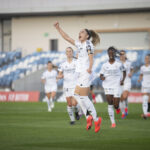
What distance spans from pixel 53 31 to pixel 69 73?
2628 centimetres

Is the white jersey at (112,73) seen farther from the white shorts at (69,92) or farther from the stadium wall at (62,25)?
the stadium wall at (62,25)

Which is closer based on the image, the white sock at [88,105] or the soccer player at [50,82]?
the white sock at [88,105]

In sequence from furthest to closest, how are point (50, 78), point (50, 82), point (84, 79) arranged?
point (50, 78) < point (50, 82) < point (84, 79)

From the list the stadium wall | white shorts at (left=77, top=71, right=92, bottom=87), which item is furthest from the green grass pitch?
the stadium wall

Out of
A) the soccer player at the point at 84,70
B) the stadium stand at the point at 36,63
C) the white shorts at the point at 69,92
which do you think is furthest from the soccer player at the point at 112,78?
the stadium stand at the point at 36,63

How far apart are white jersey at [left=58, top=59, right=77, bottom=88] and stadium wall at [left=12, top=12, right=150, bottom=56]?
2387 cm

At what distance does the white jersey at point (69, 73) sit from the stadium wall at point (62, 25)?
2387cm

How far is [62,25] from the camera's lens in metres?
42.3

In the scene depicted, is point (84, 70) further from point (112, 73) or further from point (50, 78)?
point (50, 78)

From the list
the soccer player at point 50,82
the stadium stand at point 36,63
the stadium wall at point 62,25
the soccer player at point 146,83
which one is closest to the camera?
the soccer player at point 146,83

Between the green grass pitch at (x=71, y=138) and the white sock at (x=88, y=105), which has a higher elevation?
the white sock at (x=88, y=105)

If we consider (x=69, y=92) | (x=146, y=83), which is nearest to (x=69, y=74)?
(x=69, y=92)

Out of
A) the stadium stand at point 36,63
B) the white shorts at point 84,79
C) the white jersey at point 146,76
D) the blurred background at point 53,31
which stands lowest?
the white shorts at point 84,79

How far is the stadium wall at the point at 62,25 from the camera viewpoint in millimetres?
40281
